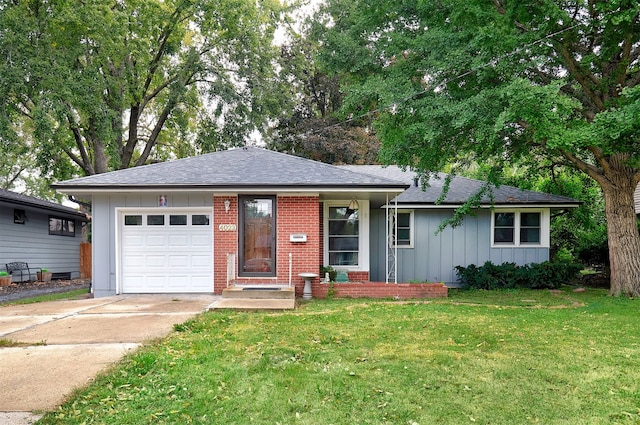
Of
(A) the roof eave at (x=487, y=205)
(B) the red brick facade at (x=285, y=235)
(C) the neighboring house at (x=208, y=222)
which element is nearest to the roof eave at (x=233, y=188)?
(C) the neighboring house at (x=208, y=222)

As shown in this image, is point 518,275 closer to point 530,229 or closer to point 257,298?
point 530,229

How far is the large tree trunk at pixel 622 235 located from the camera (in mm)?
9398

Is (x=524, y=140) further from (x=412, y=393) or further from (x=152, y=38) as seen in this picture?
(x=152, y=38)

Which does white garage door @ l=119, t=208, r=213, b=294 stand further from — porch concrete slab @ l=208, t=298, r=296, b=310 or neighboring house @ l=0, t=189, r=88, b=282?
neighboring house @ l=0, t=189, r=88, b=282

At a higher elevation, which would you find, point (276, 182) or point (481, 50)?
point (481, 50)

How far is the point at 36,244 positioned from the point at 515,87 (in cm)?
1715

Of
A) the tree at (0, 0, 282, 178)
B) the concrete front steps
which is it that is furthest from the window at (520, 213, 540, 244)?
the tree at (0, 0, 282, 178)

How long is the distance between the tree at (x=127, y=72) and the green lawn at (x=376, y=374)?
42.6ft

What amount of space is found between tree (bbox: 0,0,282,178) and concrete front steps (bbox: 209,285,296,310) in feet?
34.0

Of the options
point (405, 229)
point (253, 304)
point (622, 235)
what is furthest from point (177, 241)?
point (622, 235)

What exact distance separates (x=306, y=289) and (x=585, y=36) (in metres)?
8.49

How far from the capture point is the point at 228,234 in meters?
9.23

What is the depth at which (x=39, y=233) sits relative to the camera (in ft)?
51.1

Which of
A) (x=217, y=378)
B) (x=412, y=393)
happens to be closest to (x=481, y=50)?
(x=412, y=393)
